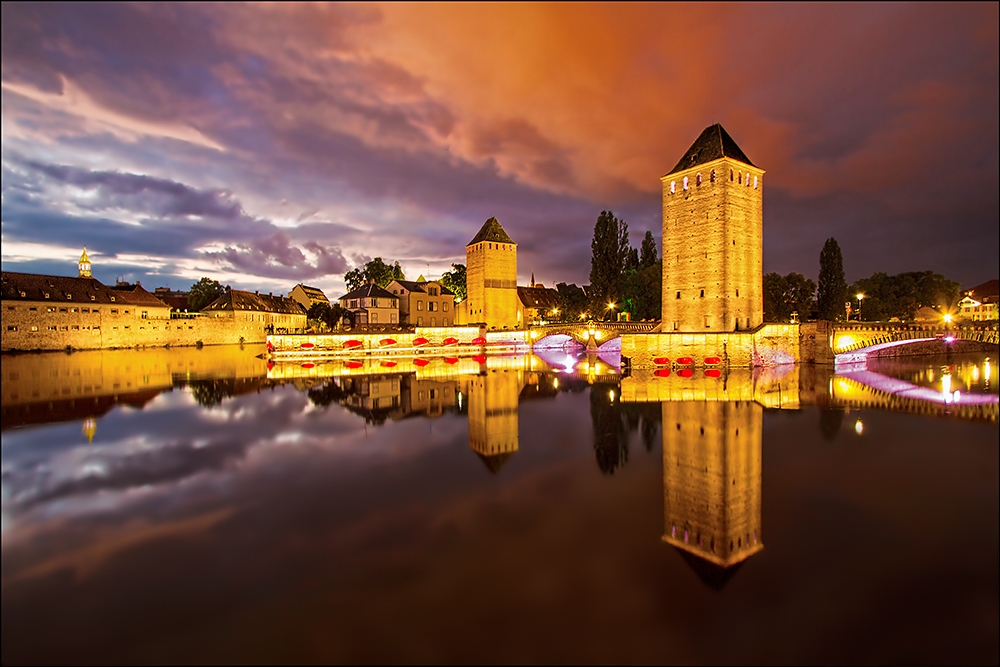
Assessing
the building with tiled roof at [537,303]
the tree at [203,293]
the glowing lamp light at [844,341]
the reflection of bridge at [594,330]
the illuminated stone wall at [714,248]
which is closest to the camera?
the illuminated stone wall at [714,248]

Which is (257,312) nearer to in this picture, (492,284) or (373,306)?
(373,306)

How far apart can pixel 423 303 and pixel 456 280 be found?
10.7m

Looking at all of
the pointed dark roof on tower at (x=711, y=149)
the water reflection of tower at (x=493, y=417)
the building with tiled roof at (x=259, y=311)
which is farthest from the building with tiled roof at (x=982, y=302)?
the building with tiled roof at (x=259, y=311)

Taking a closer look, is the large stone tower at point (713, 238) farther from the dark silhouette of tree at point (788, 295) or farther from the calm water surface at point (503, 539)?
the dark silhouette of tree at point (788, 295)

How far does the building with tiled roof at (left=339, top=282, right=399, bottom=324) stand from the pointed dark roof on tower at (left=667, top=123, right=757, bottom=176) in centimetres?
3719

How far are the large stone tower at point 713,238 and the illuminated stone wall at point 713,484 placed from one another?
14580 millimetres

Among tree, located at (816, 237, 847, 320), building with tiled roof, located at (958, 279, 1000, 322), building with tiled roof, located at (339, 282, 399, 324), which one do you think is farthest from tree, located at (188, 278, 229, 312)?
building with tiled roof, located at (958, 279, 1000, 322)

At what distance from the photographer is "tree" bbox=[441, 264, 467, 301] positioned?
218 feet

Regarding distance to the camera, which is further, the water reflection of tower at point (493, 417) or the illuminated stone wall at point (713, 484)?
the water reflection of tower at point (493, 417)

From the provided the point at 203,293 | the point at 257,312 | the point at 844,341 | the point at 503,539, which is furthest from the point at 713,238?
the point at 203,293

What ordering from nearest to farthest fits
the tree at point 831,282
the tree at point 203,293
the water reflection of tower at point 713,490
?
the water reflection of tower at point 713,490 → the tree at point 831,282 → the tree at point 203,293

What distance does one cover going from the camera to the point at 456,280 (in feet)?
222

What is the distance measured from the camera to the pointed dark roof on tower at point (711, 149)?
2674 cm

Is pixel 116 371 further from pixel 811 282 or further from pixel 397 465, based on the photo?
pixel 811 282
